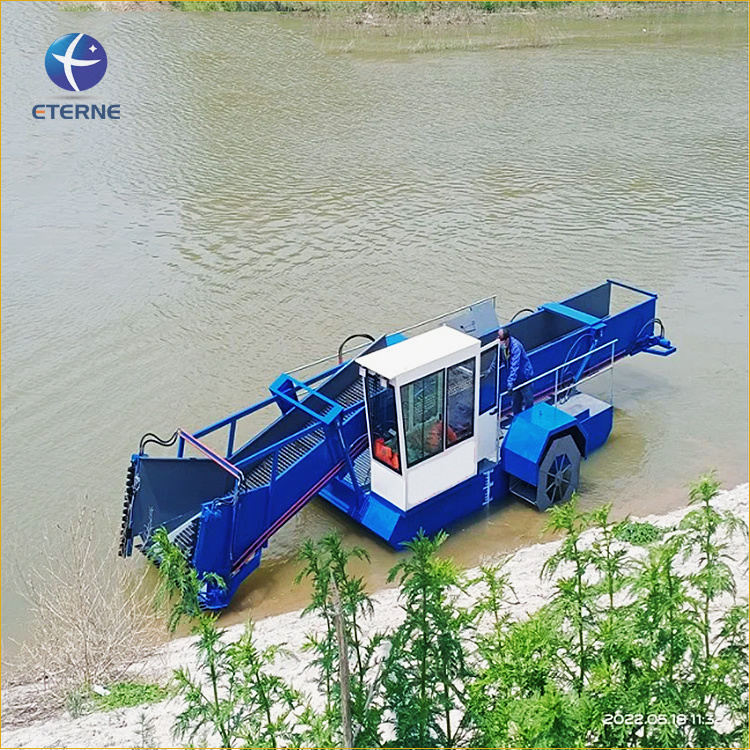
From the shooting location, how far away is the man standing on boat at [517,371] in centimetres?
1070

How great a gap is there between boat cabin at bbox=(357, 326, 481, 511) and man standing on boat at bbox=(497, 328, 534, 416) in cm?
87

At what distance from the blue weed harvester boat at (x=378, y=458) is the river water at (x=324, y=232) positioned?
19.4 inches

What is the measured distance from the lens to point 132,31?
29.7 metres

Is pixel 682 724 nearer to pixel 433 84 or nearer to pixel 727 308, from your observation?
pixel 727 308

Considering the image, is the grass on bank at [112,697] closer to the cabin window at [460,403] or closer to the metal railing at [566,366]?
the cabin window at [460,403]

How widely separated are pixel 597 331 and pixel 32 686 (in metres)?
7.47

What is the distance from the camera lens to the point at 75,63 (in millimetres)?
22938

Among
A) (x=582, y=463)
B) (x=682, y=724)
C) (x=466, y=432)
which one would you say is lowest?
(x=582, y=463)

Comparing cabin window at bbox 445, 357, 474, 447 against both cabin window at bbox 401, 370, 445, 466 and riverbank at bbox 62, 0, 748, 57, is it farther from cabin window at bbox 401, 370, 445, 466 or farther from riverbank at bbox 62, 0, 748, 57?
riverbank at bbox 62, 0, 748, 57

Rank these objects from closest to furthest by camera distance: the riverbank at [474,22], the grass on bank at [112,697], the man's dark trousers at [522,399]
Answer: the grass on bank at [112,697] < the man's dark trousers at [522,399] < the riverbank at [474,22]

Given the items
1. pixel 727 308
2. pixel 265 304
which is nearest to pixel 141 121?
pixel 265 304

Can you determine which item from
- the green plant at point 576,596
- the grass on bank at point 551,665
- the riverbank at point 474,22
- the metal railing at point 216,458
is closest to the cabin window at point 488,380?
the metal railing at point 216,458

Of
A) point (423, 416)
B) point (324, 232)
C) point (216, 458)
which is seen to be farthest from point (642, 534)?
point (324, 232)

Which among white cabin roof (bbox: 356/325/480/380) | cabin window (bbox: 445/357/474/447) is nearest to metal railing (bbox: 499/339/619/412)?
cabin window (bbox: 445/357/474/447)
